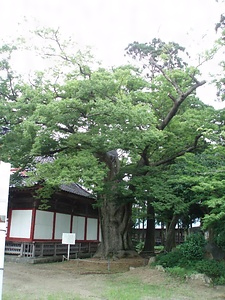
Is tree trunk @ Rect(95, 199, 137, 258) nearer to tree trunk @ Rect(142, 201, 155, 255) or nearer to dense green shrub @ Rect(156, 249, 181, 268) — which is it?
tree trunk @ Rect(142, 201, 155, 255)

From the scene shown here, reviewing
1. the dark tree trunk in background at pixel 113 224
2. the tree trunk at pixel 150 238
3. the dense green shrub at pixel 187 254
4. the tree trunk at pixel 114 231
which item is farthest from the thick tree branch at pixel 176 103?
the dense green shrub at pixel 187 254

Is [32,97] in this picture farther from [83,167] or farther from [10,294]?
[10,294]

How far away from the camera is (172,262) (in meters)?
13.4

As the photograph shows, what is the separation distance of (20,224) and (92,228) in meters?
6.66

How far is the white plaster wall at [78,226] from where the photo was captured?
21.2 metres

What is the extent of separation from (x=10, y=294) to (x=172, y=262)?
7.08 m

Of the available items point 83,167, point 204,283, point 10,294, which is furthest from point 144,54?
point 10,294

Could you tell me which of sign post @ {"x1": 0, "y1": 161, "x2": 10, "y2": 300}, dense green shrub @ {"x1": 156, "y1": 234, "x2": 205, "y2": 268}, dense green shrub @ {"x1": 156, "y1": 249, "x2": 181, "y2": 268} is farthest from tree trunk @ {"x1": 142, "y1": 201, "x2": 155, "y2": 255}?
sign post @ {"x1": 0, "y1": 161, "x2": 10, "y2": 300}

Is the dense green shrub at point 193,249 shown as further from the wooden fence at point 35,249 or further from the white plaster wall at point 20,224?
the white plaster wall at point 20,224

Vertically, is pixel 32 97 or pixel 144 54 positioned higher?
pixel 144 54

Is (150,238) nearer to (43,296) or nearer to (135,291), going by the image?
(135,291)

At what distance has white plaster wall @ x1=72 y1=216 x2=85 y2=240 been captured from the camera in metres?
21.2

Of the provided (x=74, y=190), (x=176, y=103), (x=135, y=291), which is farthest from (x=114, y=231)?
(x=135, y=291)

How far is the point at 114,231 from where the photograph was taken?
59.8 feet
